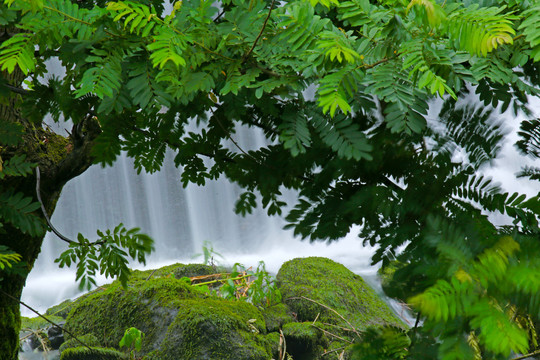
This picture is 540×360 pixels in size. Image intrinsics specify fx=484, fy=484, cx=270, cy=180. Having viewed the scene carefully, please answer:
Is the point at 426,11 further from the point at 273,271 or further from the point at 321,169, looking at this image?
the point at 273,271

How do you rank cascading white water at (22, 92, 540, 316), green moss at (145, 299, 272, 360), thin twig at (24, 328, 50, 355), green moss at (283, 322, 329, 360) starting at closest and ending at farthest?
1. green moss at (145, 299, 272, 360)
2. green moss at (283, 322, 329, 360)
3. thin twig at (24, 328, 50, 355)
4. cascading white water at (22, 92, 540, 316)

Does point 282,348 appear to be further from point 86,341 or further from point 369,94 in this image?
point 369,94

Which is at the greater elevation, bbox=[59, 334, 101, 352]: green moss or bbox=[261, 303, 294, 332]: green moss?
bbox=[59, 334, 101, 352]: green moss

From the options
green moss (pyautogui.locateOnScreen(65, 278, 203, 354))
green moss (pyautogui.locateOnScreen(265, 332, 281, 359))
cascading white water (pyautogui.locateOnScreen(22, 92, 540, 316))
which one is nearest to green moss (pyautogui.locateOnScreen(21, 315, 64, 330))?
green moss (pyautogui.locateOnScreen(65, 278, 203, 354))

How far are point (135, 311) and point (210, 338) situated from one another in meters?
0.75

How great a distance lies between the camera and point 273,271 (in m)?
7.53

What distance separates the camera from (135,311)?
3.53 m

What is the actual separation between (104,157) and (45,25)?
0.52 metres

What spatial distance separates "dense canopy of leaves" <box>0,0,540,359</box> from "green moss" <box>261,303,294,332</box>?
3015 millimetres

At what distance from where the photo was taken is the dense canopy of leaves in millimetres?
708

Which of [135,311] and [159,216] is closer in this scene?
[135,311]

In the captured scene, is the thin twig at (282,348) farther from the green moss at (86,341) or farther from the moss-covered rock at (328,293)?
the green moss at (86,341)

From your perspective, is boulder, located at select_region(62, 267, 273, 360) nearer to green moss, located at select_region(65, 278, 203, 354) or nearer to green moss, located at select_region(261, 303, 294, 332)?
green moss, located at select_region(65, 278, 203, 354)

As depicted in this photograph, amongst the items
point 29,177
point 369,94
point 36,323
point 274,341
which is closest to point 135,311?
point 274,341
